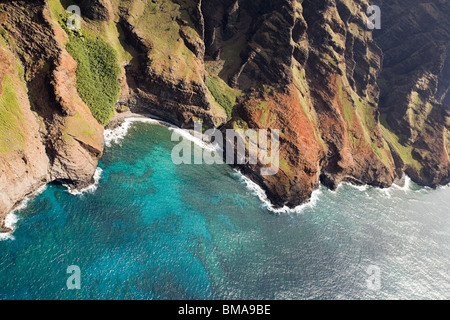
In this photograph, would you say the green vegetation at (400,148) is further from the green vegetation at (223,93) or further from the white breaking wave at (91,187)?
the white breaking wave at (91,187)

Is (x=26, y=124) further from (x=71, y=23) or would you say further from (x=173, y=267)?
(x=173, y=267)

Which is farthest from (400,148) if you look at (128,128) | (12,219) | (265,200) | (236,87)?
(12,219)

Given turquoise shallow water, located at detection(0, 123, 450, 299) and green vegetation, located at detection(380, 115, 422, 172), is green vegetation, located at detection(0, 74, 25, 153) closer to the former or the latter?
turquoise shallow water, located at detection(0, 123, 450, 299)

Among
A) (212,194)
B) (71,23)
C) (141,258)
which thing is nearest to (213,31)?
(71,23)

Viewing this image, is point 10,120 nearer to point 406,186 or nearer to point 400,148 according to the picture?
point 406,186

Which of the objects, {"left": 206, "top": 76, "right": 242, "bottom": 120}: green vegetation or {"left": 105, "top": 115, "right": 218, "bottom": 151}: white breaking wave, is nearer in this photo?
{"left": 105, "top": 115, "right": 218, "bottom": 151}: white breaking wave

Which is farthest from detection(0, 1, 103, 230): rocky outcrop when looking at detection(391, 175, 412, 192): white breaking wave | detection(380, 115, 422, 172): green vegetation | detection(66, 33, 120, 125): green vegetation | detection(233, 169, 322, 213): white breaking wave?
detection(380, 115, 422, 172): green vegetation
